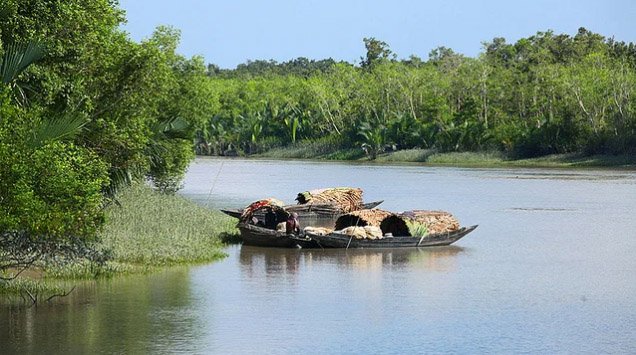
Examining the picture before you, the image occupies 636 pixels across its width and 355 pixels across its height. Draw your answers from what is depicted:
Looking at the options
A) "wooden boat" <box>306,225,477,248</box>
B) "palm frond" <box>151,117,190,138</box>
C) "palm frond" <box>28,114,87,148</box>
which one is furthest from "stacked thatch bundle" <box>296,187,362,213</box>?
"palm frond" <box>28,114,87,148</box>

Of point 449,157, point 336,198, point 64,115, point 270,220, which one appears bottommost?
point 270,220

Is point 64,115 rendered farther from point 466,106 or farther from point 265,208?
point 466,106

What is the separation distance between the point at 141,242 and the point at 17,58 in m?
6.68

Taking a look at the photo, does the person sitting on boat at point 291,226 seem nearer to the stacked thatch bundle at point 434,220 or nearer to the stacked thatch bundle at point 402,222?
the stacked thatch bundle at point 402,222

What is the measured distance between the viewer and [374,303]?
21578 millimetres

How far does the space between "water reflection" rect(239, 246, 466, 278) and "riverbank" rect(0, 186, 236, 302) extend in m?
1.02

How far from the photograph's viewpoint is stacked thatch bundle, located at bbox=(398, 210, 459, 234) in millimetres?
30406

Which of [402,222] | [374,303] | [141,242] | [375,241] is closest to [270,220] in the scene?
[375,241]

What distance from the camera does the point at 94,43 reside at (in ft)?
75.6

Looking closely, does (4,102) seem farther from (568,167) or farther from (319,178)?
(568,167)

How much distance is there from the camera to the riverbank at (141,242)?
2181 cm

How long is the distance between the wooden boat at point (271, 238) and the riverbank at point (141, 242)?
2.60ft

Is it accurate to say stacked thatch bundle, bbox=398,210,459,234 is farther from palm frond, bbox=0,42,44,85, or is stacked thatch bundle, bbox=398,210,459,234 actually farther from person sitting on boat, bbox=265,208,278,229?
palm frond, bbox=0,42,44,85

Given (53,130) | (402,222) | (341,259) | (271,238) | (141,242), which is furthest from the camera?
(402,222)
